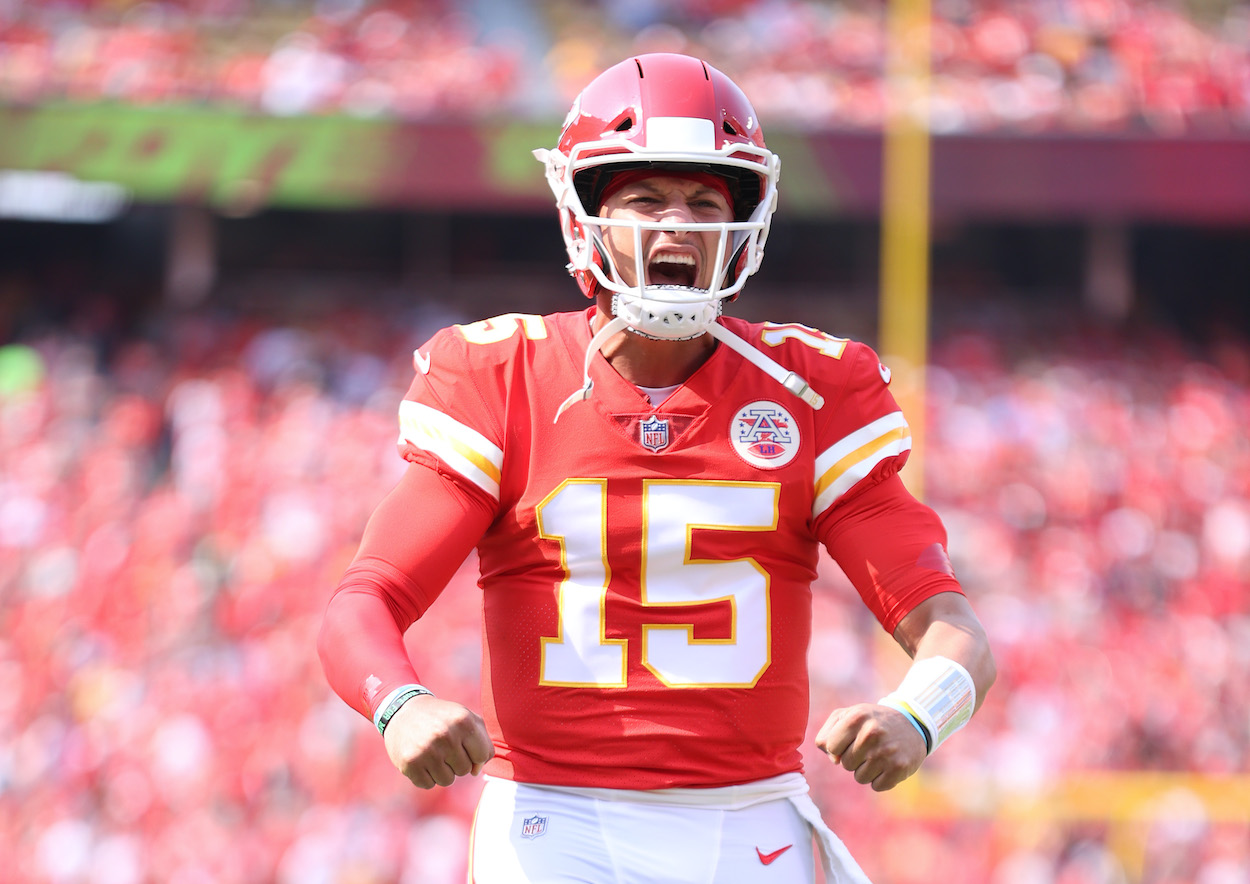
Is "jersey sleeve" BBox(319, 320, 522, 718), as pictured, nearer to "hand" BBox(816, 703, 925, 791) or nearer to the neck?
the neck

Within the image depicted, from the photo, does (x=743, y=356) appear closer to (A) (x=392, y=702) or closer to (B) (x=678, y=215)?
(B) (x=678, y=215)

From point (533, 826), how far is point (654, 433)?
56cm

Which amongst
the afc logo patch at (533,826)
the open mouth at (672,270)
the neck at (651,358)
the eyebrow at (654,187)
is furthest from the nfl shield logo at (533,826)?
the eyebrow at (654,187)

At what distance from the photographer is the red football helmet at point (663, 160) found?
6.61ft

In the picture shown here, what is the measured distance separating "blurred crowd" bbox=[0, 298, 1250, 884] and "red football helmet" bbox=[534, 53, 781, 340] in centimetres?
469

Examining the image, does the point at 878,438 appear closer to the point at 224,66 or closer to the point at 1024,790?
the point at 1024,790

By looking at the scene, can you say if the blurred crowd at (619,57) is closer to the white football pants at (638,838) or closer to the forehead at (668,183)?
the forehead at (668,183)

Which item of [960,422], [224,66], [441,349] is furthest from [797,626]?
[224,66]

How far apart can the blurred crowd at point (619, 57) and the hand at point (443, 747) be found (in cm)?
914

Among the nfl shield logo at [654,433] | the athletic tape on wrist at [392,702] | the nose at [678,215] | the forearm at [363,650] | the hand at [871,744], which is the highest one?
the nose at [678,215]

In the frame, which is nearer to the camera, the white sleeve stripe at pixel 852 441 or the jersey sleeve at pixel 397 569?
the jersey sleeve at pixel 397 569

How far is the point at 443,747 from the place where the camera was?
165 centimetres

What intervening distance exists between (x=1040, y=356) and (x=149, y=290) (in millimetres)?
6934

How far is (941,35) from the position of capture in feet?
35.1
